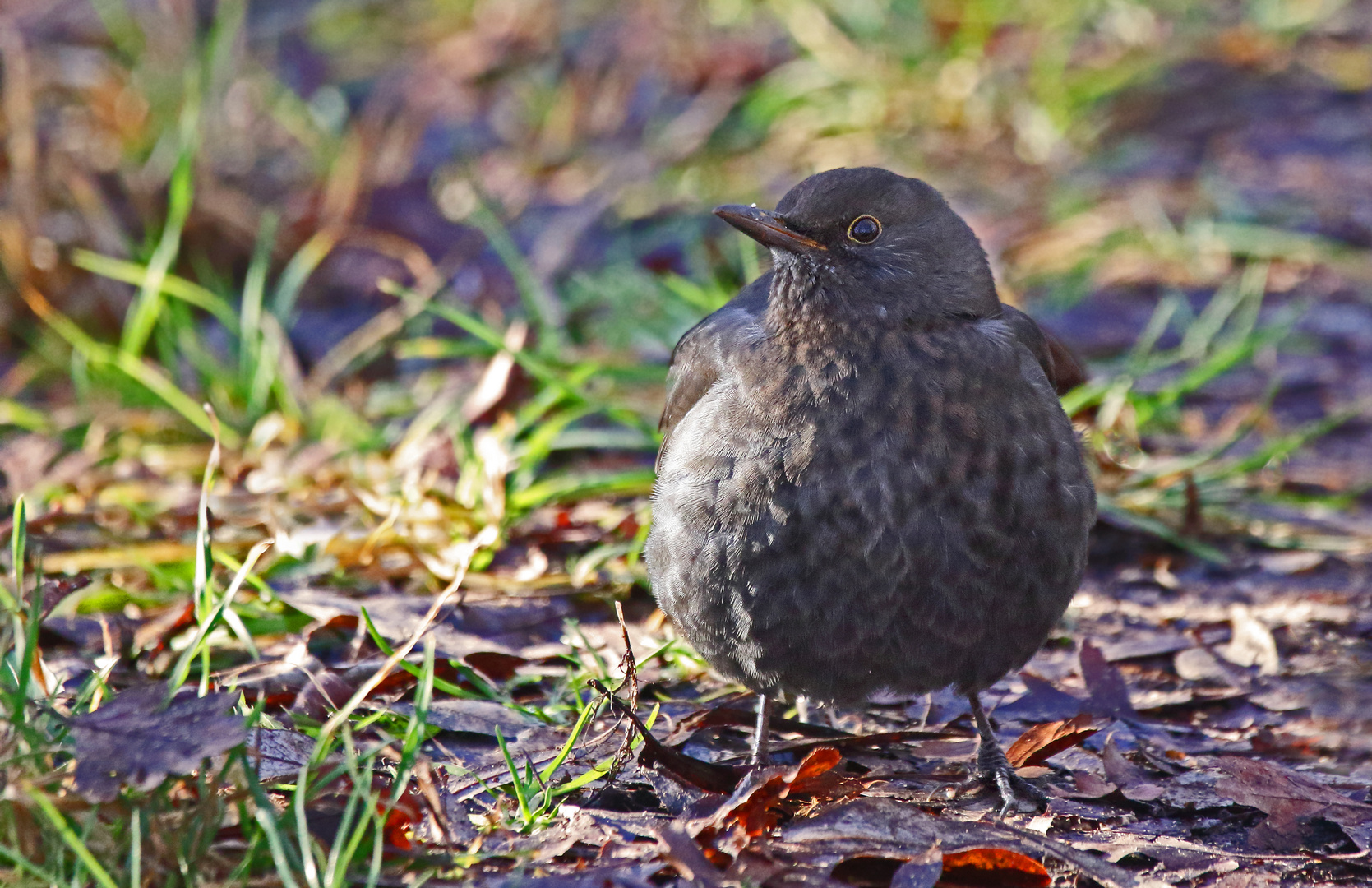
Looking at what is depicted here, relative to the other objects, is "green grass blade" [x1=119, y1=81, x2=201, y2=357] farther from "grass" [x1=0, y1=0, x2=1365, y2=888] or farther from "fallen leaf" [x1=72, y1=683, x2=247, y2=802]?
"fallen leaf" [x1=72, y1=683, x2=247, y2=802]

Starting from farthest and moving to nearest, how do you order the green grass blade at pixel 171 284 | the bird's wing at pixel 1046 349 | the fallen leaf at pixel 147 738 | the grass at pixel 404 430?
the green grass blade at pixel 171 284, the bird's wing at pixel 1046 349, the grass at pixel 404 430, the fallen leaf at pixel 147 738

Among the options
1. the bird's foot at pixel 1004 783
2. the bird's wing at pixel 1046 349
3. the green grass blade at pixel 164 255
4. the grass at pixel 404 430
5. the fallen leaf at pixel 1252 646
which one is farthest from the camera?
the green grass blade at pixel 164 255

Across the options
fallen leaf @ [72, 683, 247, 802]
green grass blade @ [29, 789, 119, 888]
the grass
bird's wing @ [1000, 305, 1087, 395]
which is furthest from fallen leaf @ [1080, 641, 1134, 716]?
green grass blade @ [29, 789, 119, 888]

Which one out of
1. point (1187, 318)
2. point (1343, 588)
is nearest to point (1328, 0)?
point (1187, 318)

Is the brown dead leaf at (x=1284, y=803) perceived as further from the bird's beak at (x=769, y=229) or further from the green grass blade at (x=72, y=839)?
the green grass blade at (x=72, y=839)

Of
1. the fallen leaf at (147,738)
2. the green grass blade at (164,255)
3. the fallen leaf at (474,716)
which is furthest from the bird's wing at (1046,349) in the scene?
the green grass blade at (164,255)

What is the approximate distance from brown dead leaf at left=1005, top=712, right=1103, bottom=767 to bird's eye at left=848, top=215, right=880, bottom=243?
1.23m

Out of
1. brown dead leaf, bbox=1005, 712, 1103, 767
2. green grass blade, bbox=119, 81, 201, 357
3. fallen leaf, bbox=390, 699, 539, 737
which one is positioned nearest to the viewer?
brown dead leaf, bbox=1005, 712, 1103, 767

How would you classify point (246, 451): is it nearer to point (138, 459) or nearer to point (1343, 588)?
point (138, 459)

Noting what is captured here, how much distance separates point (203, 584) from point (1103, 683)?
7.33 ft

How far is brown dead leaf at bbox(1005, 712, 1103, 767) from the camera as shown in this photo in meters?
3.24

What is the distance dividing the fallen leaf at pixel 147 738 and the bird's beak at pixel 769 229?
5.23 feet

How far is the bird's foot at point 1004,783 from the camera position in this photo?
10.0 ft

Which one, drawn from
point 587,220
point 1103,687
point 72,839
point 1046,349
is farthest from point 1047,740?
point 587,220
